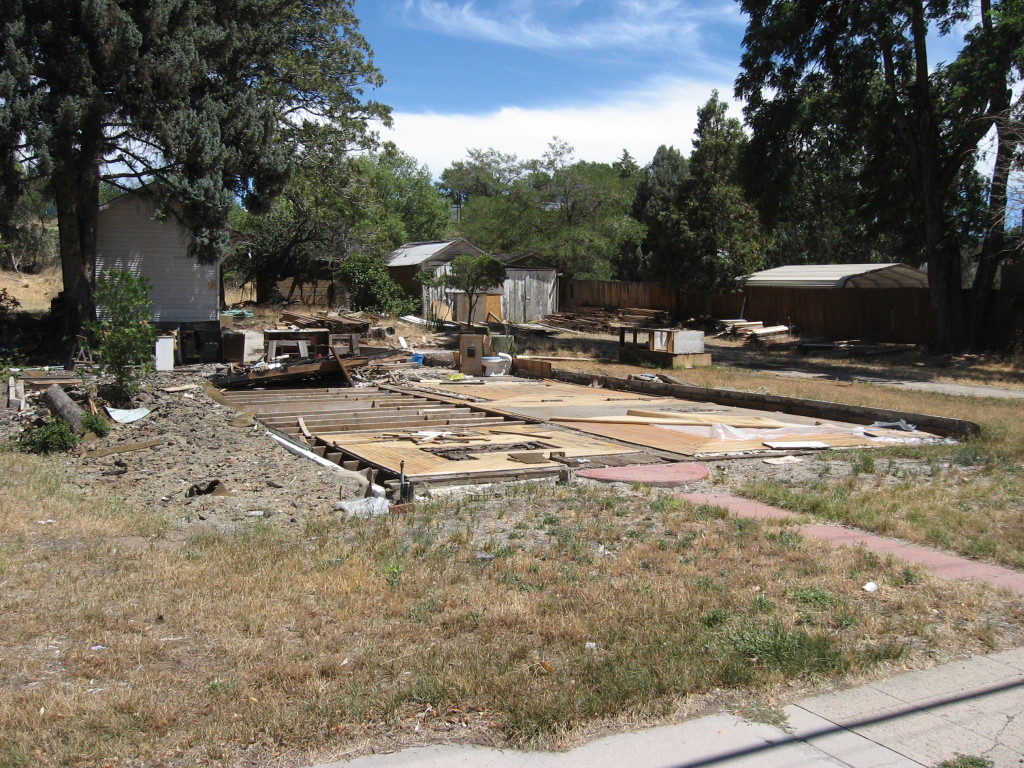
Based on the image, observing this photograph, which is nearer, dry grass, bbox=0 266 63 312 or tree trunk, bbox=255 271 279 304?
dry grass, bbox=0 266 63 312

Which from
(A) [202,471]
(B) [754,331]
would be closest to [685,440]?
(A) [202,471]

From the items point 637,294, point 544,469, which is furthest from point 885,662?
point 637,294

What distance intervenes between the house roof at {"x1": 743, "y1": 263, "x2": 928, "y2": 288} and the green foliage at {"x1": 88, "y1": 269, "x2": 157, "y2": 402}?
27688mm

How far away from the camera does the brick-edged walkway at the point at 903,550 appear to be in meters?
6.61

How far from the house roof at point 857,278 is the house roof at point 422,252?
45.2 feet

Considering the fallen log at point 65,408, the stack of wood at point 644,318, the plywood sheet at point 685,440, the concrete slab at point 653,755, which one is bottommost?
the concrete slab at point 653,755

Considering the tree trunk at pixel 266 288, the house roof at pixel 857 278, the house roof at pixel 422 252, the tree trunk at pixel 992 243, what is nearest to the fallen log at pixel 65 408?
the tree trunk at pixel 992 243

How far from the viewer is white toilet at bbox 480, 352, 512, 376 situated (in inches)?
934

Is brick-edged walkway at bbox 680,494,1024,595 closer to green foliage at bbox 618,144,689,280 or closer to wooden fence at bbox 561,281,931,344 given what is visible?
wooden fence at bbox 561,281,931,344

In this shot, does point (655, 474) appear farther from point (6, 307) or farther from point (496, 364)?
point (6, 307)

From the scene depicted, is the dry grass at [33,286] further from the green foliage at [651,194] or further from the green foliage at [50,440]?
the green foliage at [651,194]

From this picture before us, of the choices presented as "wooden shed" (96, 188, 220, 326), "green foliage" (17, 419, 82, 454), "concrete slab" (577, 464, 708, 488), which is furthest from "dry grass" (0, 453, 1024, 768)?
"wooden shed" (96, 188, 220, 326)

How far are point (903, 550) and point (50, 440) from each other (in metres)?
10.3

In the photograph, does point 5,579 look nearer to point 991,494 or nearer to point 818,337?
point 991,494
